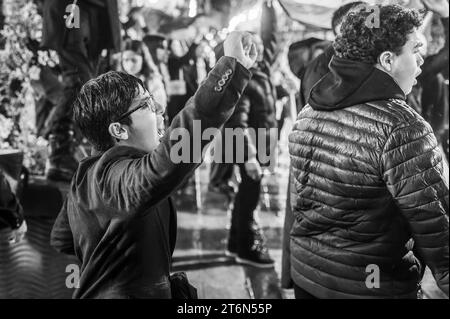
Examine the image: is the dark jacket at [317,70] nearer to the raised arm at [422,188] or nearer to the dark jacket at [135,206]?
the raised arm at [422,188]

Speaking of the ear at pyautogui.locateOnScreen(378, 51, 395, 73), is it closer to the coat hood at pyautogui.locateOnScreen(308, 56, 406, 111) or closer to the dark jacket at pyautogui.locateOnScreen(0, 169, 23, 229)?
the coat hood at pyautogui.locateOnScreen(308, 56, 406, 111)

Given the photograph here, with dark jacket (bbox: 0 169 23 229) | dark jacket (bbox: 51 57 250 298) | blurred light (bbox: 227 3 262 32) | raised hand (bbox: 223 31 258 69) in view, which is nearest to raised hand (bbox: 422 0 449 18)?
blurred light (bbox: 227 3 262 32)

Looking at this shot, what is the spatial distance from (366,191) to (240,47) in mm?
667

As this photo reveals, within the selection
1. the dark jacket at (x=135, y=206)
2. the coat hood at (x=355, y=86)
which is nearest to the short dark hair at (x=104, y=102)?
the dark jacket at (x=135, y=206)

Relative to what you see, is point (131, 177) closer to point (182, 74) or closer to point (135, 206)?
point (135, 206)

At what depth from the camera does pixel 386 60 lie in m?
1.82

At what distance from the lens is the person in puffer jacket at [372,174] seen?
1.63 m

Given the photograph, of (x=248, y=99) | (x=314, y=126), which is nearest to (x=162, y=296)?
(x=314, y=126)

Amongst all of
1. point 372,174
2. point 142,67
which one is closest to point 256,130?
point 142,67

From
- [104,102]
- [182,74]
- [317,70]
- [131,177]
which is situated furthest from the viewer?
[182,74]

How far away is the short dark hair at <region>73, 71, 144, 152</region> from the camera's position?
1.72 meters

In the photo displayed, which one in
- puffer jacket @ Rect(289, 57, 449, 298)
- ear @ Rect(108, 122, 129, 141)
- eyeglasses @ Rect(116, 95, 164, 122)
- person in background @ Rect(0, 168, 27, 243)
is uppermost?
eyeglasses @ Rect(116, 95, 164, 122)

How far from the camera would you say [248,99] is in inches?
179

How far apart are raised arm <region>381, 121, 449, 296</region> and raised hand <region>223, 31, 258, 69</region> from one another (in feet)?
1.79
